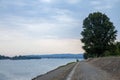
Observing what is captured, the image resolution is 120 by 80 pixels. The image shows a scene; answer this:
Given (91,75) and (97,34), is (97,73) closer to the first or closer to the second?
(91,75)

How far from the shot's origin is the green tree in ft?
271

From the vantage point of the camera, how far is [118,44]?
7925 cm

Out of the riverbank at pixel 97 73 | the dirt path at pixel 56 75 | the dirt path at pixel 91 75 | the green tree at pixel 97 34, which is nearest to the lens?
the dirt path at pixel 91 75

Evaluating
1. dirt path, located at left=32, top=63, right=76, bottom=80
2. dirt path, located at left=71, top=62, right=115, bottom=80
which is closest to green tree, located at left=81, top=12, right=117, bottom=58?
dirt path, located at left=32, top=63, right=76, bottom=80

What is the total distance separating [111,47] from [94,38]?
4899 mm

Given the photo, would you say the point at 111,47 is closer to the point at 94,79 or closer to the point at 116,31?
the point at 116,31

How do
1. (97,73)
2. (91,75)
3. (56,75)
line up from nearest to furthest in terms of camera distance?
(91,75) < (97,73) < (56,75)

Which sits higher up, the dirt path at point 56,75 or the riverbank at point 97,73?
the riverbank at point 97,73

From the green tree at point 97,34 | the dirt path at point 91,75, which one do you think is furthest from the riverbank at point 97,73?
the green tree at point 97,34

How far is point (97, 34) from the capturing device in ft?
273

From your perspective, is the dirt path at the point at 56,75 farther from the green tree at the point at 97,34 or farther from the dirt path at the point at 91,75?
the green tree at the point at 97,34

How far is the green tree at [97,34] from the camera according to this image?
8275 centimetres

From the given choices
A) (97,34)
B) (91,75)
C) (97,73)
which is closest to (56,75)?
(97,73)

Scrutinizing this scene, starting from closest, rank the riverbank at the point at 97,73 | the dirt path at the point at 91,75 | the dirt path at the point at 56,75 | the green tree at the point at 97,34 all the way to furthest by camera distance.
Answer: the dirt path at the point at 91,75 < the riverbank at the point at 97,73 < the dirt path at the point at 56,75 < the green tree at the point at 97,34
